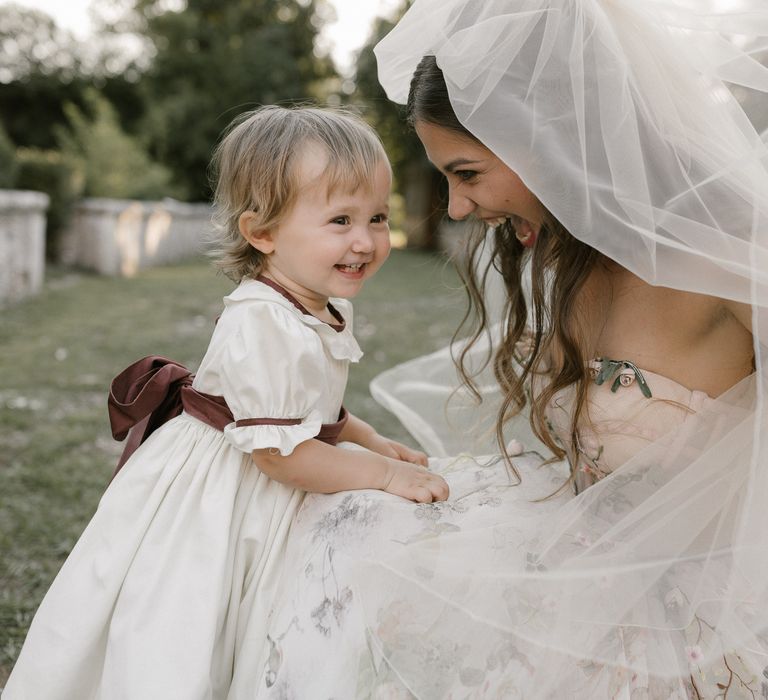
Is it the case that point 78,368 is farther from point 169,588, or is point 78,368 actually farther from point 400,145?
point 400,145

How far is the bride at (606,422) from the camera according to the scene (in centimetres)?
159

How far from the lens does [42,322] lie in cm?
704

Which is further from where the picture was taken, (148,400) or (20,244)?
(20,244)

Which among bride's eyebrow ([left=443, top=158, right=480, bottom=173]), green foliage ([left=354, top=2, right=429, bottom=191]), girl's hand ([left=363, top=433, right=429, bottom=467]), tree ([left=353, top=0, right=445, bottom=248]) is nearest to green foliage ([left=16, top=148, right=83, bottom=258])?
tree ([left=353, top=0, right=445, bottom=248])

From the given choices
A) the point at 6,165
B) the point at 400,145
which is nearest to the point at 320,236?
the point at 6,165

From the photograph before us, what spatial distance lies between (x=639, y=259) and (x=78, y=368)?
4569 millimetres

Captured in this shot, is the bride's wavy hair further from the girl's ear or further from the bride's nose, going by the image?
the girl's ear

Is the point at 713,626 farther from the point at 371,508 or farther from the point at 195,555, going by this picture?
the point at 195,555

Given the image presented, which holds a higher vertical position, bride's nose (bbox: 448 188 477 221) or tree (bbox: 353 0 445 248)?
bride's nose (bbox: 448 188 477 221)

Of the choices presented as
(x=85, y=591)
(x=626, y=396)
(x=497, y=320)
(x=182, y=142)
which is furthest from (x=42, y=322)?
(x=182, y=142)

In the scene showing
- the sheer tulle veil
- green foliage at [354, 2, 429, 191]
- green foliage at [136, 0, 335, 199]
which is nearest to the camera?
the sheer tulle veil

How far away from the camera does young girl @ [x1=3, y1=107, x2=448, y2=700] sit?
5.94 ft

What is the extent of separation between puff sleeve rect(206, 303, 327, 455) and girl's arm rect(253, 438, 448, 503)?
0.06 metres

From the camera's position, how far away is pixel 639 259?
1.63 meters
